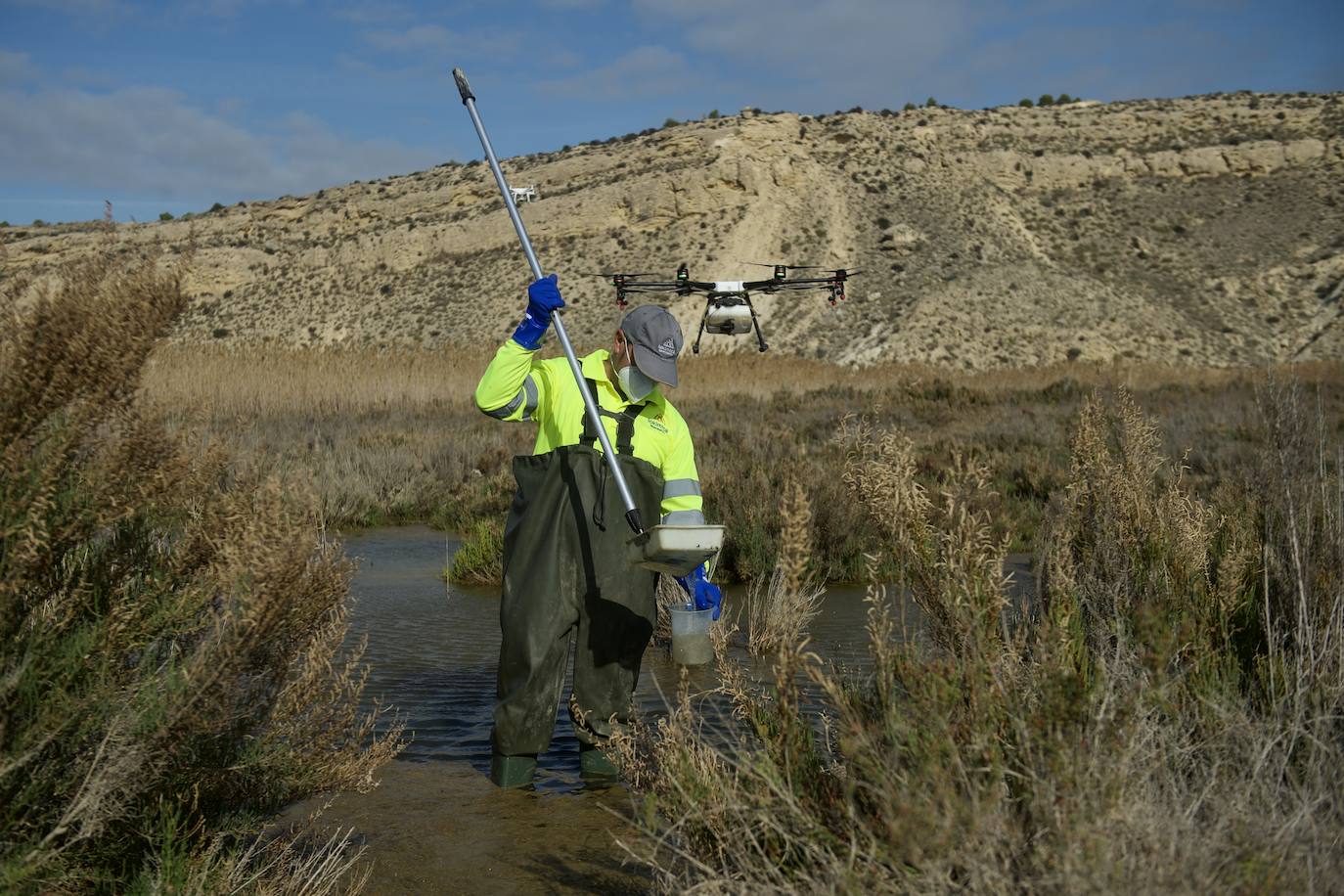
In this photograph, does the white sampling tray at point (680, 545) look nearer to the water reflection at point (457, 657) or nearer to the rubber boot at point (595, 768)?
the water reflection at point (457, 657)

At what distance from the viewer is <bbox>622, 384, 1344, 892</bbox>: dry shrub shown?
2.29 meters

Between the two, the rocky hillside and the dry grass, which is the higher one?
the rocky hillside

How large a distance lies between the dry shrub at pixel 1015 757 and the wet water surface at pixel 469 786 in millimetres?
343

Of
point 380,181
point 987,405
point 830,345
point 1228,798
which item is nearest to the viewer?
point 1228,798

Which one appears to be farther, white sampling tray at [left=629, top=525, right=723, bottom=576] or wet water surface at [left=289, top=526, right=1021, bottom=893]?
white sampling tray at [left=629, top=525, right=723, bottom=576]

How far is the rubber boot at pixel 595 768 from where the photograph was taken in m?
5.11

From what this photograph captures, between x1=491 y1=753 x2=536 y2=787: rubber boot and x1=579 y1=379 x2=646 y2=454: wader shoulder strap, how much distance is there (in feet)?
4.38

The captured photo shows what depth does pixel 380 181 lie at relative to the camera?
65.9 m

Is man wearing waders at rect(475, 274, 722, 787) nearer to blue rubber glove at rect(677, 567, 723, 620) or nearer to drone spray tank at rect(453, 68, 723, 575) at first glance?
drone spray tank at rect(453, 68, 723, 575)

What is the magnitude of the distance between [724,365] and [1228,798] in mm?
29044

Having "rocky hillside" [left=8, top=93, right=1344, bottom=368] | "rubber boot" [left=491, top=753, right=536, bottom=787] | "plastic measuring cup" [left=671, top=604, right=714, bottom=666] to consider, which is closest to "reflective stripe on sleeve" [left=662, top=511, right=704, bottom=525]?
"plastic measuring cup" [left=671, top=604, right=714, bottom=666]

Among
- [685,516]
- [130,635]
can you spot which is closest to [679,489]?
[685,516]

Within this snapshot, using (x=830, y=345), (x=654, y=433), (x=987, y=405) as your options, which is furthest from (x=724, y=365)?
(x=654, y=433)

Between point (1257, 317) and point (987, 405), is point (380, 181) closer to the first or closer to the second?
point (1257, 317)
